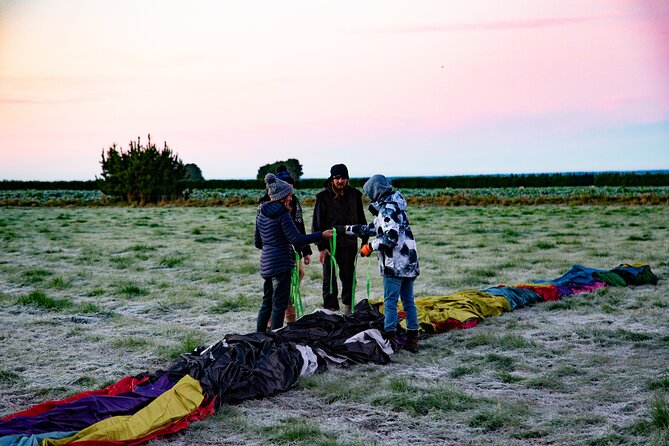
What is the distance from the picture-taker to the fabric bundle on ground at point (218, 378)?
449cm

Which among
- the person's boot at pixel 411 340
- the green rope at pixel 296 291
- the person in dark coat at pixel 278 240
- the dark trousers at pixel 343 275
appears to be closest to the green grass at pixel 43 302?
the green rope at pixel 296 291

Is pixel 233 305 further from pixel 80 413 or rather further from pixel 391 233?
pixel 80 413

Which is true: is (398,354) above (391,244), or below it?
below

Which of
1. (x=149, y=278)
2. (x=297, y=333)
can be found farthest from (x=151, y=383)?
(x=149, y=278)

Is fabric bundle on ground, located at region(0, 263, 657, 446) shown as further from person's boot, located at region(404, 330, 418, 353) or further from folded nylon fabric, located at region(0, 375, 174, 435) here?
person's boot, located at region(404, 330, 418, 353)

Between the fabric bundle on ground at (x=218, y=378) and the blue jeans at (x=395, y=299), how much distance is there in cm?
17

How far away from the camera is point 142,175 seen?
3834 cm

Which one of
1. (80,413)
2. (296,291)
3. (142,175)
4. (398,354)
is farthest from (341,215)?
(142,175)

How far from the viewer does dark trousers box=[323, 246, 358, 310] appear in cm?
832

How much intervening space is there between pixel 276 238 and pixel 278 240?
0.09 feet

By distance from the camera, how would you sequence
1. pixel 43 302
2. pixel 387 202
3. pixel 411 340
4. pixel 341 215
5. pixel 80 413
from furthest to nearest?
pixel 43 302
pixel 341 215
pixel 411 340
pixel 387 202
pixel 80 413

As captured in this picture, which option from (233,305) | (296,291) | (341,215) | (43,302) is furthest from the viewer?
(43,302)

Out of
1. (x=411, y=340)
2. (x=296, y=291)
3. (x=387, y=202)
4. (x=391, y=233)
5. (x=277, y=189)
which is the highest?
(x=277, y=189)

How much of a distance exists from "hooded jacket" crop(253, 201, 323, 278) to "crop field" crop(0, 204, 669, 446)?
3.89 ft
